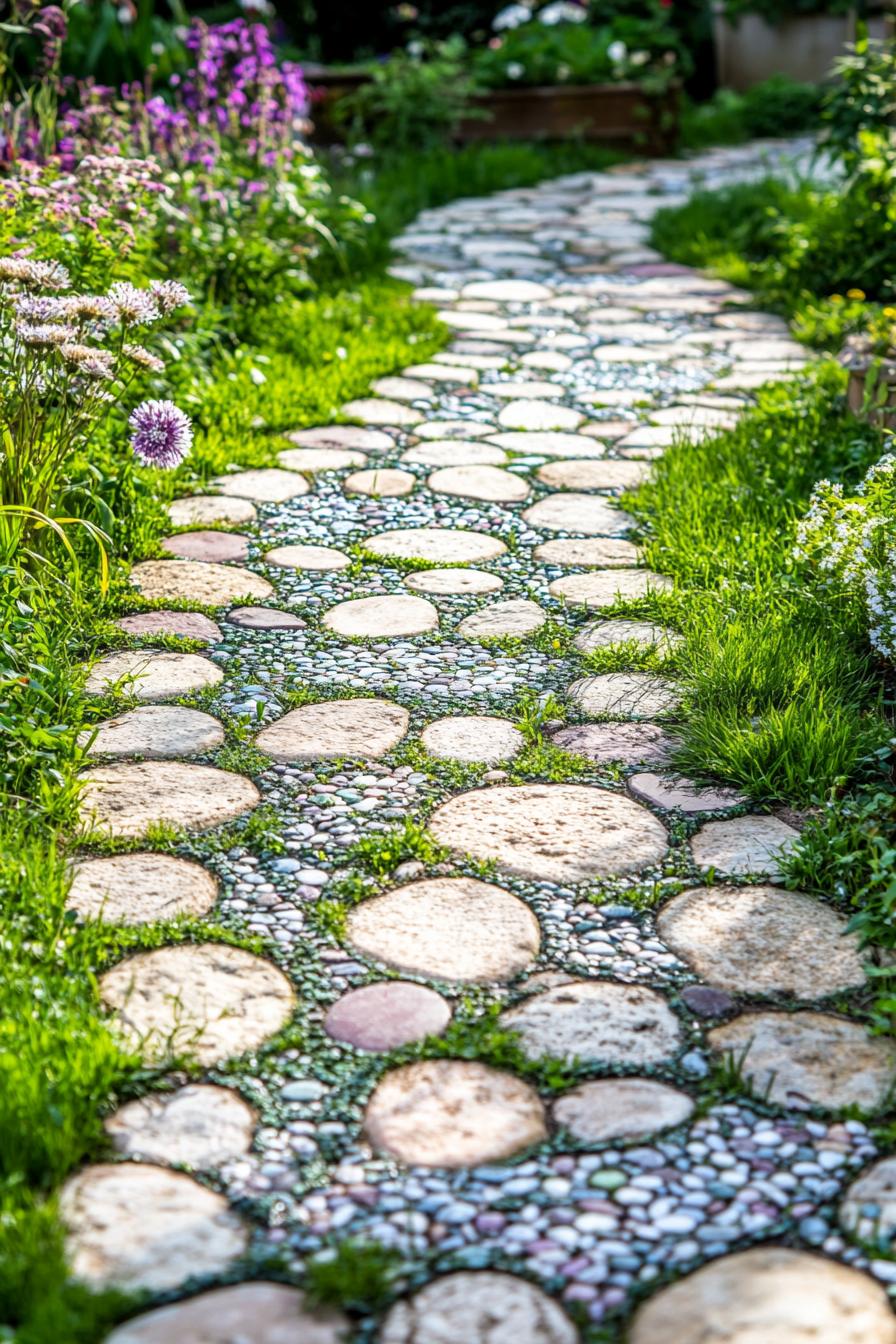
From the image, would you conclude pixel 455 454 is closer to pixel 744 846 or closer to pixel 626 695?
pixel 626 695

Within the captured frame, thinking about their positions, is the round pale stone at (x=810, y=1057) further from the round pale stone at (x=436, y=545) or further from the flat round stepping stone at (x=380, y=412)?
the flat round stepping stone at (x=380, y=412)

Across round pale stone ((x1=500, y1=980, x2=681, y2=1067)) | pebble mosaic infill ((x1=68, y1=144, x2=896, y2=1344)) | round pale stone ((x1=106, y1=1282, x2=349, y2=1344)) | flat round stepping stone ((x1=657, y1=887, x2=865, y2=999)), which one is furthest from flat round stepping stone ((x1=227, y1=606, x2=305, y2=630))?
round pale stone ((x1=106, y1=1282, x2=349, y2=1344))

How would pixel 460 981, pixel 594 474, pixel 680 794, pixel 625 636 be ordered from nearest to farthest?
pixel 460 981 → pixel 680 794 → pixel 625 636 → pixel 594 474

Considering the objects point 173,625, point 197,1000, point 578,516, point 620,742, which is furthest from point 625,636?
point 197,1000

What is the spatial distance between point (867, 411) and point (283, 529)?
6.13 ft

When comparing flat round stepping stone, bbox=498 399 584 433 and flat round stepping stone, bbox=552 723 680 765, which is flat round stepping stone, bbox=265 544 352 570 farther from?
flat round stepping stone, bbox=498 399 584 433

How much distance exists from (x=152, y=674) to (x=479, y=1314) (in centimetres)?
176

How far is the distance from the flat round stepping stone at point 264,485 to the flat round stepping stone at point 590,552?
813mm

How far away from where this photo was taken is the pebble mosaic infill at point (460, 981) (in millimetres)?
1575

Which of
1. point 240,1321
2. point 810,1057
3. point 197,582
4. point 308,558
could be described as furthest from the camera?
point 308,558

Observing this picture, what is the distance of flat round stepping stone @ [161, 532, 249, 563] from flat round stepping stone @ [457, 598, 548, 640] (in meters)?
0.71

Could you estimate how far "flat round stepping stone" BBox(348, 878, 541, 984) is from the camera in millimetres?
2119

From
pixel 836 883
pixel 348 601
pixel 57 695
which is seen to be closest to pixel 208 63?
pixel 348 601

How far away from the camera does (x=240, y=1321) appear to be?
149 cm
